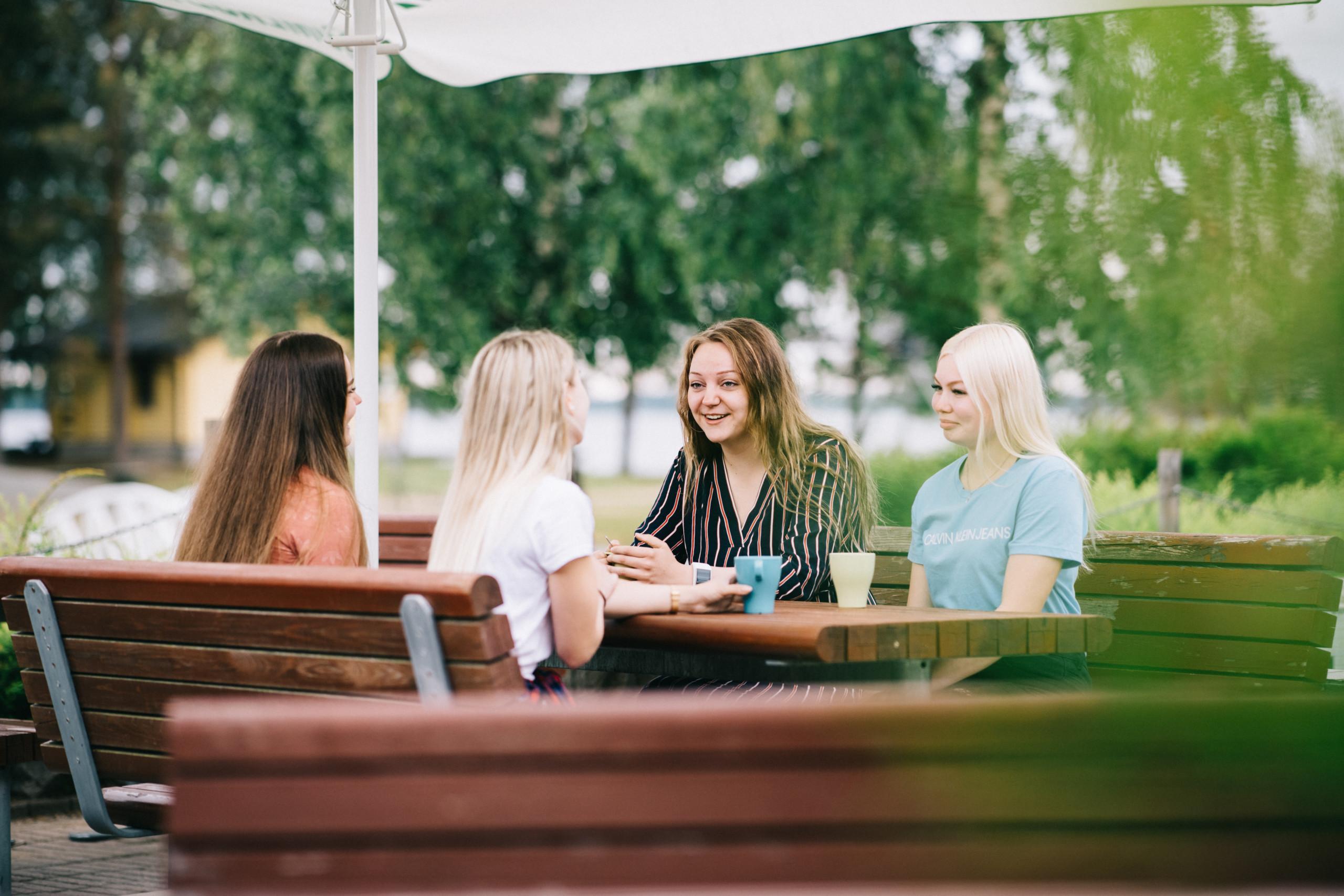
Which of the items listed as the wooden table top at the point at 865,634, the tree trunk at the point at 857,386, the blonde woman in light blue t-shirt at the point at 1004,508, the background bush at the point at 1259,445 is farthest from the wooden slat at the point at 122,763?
the tree trunk at the point at 857,386

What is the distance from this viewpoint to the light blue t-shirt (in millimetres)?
3203

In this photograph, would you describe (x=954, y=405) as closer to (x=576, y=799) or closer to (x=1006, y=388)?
(x=1006, y=388)

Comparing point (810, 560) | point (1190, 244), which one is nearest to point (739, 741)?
point (1190, 244)

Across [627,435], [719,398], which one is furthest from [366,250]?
[627,435]

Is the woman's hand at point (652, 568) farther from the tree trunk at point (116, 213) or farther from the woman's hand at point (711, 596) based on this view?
the tree trunk at point (116, 213)

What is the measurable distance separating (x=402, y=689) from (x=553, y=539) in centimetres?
42

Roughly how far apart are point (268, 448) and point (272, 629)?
0.78 metres

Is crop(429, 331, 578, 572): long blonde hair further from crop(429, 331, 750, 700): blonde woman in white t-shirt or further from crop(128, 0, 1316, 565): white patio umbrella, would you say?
crop(128, 0, 1316, 565): white patio umbrella

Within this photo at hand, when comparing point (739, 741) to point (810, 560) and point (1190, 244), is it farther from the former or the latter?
point (810, 560)

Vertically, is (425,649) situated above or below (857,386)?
below

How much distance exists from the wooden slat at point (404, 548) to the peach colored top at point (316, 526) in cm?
154

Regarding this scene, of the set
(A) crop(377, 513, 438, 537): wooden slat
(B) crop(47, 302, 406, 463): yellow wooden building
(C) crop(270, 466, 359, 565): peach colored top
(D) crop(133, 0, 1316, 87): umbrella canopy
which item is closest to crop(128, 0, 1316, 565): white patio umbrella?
(D) crop(133, 0, 1316, 87): umbrella canopy

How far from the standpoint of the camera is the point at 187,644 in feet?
8.24

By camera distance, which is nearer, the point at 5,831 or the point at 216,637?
the point at 216,637
